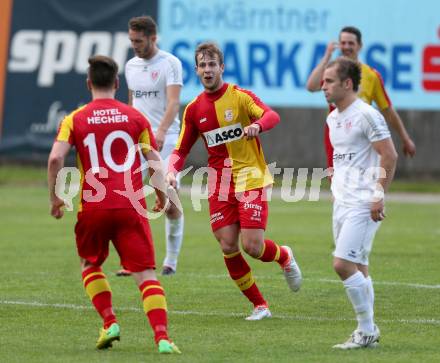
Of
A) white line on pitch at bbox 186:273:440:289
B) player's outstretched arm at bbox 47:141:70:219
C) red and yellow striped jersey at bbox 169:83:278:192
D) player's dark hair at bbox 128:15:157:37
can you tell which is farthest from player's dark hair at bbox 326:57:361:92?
player's dark hair at bbox 128:15:157:37

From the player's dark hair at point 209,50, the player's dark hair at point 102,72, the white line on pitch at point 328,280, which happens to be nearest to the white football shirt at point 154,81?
the white line on pitch at point 328,280

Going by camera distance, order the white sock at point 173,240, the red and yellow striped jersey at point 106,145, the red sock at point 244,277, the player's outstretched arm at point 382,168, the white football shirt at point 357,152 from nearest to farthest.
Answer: the red and yellow striped jersey at point 106,145
the player's outstretched arm at point 382,168
the white football shirt at point 357,152
the red sock at point 244,277
the white sock at point 173,240

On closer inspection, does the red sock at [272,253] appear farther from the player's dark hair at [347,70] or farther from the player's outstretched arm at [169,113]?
the player's outstretched arm at [169,113]

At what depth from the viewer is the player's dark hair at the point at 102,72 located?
7.88 meters

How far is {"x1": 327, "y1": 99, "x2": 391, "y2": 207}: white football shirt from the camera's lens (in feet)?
26.6

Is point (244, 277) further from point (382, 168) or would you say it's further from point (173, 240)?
point (173, 240)

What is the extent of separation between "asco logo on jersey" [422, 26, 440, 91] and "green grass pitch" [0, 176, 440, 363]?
771cm

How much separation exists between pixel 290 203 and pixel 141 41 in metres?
11.0

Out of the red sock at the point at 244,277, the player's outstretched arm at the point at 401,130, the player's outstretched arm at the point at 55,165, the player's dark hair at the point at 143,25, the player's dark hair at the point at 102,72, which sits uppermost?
the player's dark hair at the point at 143,25

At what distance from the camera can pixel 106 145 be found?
311 inches

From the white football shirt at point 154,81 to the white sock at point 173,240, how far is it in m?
1.01

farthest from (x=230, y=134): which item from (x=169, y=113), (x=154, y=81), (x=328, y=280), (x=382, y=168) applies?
(x=154, y=81)

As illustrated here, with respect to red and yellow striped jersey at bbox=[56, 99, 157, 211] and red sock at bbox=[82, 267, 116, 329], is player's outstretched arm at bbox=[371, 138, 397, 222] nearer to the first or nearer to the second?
red and yellow striped jersey at bbox=[56, 99, 157, 211]

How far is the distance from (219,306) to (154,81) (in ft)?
10.6
